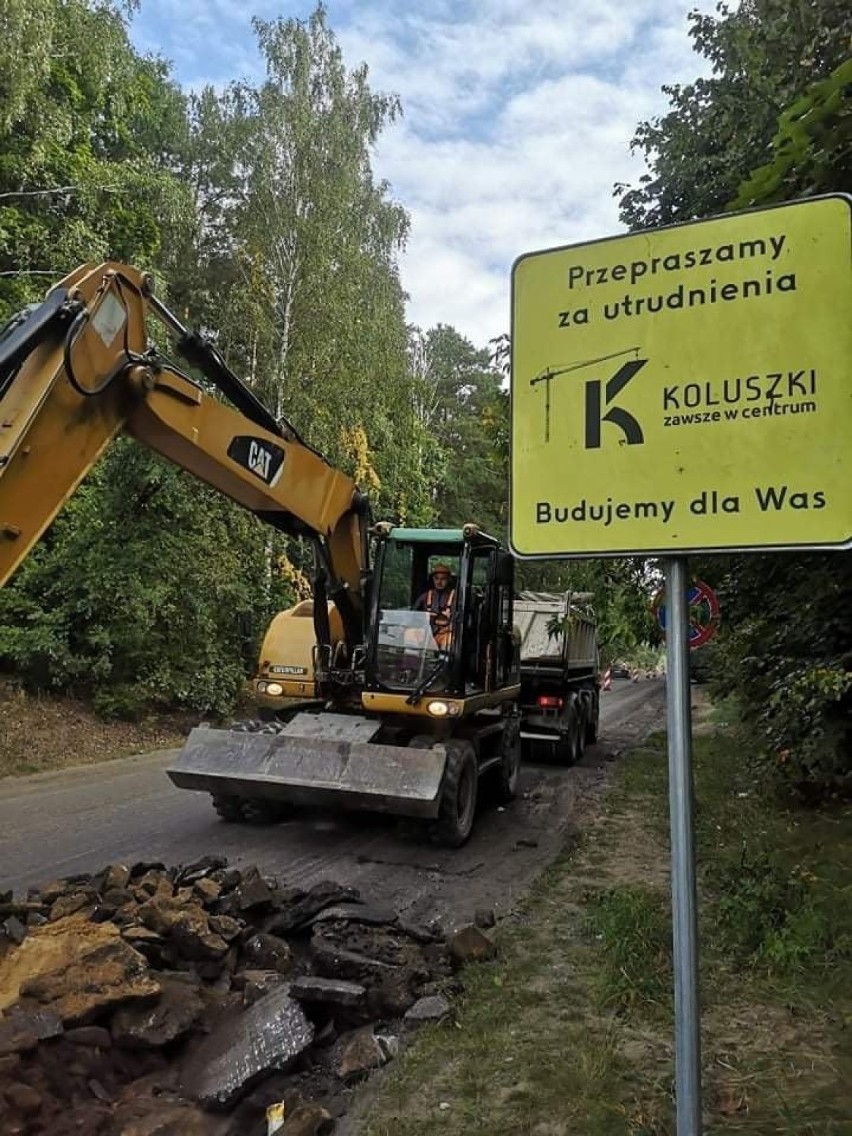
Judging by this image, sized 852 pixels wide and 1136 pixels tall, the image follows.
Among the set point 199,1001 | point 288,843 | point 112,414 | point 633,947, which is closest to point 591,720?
point 288,843

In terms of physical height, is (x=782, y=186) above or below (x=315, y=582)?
above

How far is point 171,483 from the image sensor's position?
1398cm

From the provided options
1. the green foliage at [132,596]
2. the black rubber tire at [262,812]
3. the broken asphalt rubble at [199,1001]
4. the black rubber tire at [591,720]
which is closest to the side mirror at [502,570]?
the black rubber tire at [262,812]

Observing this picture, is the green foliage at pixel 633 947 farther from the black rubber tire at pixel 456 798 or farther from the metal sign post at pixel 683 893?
the metal sign post at pixel 683 893

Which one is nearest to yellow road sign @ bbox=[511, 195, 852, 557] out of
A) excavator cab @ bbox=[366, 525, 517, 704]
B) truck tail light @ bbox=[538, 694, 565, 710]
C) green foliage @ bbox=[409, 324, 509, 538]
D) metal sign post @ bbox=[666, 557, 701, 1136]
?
metal sign post @ bbox=[666, 557, 701, 1136]

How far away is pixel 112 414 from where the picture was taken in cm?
509

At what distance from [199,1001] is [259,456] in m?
3.82

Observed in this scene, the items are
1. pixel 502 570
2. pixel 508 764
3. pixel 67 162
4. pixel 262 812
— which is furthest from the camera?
pixel 67 162

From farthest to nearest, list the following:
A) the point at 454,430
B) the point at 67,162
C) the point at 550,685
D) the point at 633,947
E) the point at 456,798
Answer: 1. the point at 454,430
2. the point at 67,162
3. the point at 550,685
4. the point at 456,798
5. the point at 633,947

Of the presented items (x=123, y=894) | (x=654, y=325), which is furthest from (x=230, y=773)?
(x=654, y=325)

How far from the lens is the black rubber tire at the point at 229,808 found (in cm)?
783

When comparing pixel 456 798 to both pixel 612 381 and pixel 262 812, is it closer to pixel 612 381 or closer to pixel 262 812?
pixel 262 812

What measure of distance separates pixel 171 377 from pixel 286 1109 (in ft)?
13.2

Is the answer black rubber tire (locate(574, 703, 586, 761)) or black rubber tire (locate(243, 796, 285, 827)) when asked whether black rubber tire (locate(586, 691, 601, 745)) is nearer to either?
black rubber tire (locate(574, 703, 586, 761))
